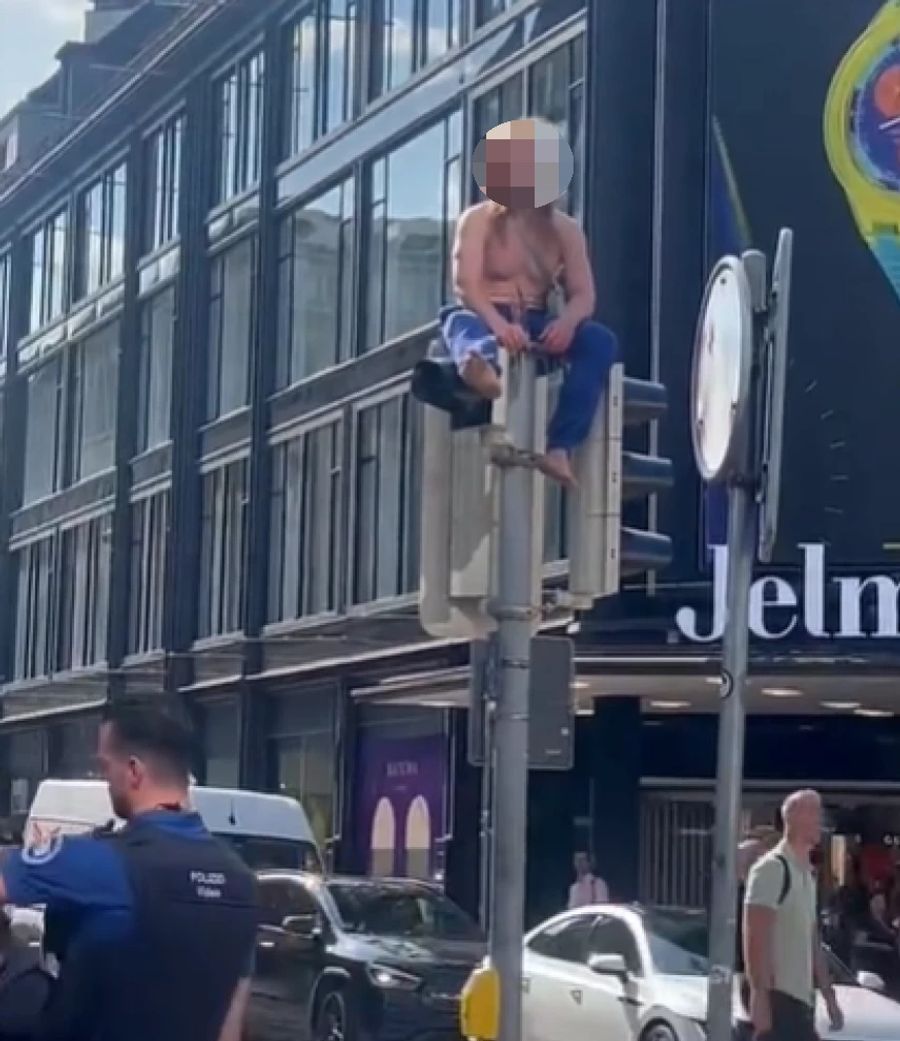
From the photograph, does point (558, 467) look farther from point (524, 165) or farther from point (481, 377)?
point (524, 165)

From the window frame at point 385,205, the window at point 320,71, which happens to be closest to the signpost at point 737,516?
the window frame at point 385,205

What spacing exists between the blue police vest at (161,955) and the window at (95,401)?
40791 millimetres

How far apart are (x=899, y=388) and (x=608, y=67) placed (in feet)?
16.0

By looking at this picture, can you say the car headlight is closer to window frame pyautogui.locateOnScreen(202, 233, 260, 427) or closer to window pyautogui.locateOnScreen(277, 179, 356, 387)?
window pyautogui.locateOnScreen(277, 179, 356, 387)

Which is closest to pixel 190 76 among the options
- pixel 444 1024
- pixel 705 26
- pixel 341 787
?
pixel 341 787

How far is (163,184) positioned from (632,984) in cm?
3014

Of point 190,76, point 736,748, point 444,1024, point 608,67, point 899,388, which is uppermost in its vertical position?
point 190,76

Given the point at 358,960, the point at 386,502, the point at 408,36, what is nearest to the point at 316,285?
the point at 408,36

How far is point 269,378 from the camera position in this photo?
3822 centimetres

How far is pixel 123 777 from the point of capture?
18.8 feet

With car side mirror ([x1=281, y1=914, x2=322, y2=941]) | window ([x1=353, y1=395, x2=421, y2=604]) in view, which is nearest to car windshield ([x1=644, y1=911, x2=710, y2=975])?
car side mirror ([x1=281, y1=914, x2=322, y2=941])

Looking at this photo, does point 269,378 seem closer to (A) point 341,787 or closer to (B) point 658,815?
(A) point 341,787

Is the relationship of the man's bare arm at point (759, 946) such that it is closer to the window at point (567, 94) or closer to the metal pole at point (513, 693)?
the metal pole at point (513, 693)

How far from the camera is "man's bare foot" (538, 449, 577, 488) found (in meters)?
7.99
